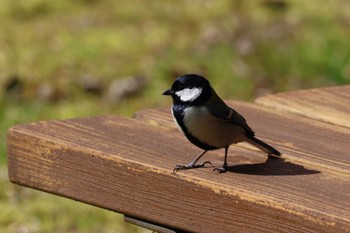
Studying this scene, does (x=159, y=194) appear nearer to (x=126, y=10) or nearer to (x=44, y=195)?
(x=44, y=195)

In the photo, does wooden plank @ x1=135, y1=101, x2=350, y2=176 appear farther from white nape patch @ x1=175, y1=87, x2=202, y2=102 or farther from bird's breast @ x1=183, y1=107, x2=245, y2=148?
white nape patch @ x1=175, y1=87, x2=202, y2=102

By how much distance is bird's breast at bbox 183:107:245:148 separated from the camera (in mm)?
2674

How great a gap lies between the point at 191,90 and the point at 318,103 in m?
0.67

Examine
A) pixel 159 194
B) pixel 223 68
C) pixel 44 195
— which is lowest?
pixel 44 195

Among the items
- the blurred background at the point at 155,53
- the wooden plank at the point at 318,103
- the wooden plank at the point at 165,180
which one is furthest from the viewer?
the blurred background at the point at 155,53

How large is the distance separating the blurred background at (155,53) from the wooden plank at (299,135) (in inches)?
87.8

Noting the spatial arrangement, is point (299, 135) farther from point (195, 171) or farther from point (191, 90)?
point (195, 171)

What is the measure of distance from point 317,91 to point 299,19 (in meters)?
3.53

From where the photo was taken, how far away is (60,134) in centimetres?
285

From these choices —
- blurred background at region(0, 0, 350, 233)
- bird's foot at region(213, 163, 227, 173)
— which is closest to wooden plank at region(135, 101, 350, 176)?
bird's foot at region(213, 163, 227, 173)

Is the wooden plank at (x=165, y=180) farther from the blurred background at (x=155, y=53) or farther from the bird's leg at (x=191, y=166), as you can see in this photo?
the blurred background at (x=155, y=53)

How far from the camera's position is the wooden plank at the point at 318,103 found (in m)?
3.13

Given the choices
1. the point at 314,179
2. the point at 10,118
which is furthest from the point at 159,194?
the point at 10,118

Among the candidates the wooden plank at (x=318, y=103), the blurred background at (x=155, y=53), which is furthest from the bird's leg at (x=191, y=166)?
the blurred background at (x=155, y=53)
